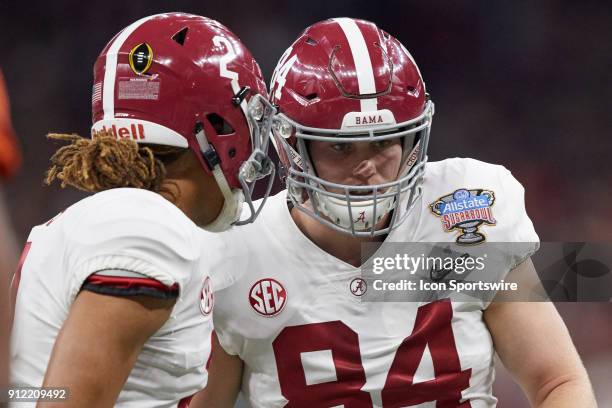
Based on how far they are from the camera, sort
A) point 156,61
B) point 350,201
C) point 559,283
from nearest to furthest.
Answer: point 156,61, point 350,201, point 559,283

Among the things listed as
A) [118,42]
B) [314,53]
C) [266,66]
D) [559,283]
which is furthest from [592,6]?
[118,42]

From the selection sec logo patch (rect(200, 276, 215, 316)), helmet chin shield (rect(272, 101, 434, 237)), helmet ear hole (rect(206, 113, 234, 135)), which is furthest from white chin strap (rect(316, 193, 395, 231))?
sec logo patch (rect(200, 276, 215, 316))

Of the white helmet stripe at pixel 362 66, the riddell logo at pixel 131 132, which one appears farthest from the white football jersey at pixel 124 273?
the white helmet stripe at pixel 362 66

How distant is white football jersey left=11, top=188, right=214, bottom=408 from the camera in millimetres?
1129

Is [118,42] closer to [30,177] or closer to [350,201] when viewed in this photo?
[350,201]

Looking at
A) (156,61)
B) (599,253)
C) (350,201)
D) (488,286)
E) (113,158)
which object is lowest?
(599,253)

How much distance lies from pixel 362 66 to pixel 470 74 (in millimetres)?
2200

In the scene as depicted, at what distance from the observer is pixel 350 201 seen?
1650mm

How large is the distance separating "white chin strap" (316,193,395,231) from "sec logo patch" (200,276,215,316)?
15.6 inches

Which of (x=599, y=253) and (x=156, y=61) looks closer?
(x=156, y=61)

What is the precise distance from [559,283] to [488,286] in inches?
14.7

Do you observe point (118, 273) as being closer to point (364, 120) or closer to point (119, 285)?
point (119, 285)

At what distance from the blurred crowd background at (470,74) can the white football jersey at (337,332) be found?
2060 millimetres

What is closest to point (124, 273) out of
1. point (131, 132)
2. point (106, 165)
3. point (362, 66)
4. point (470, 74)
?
point (106, 165)
